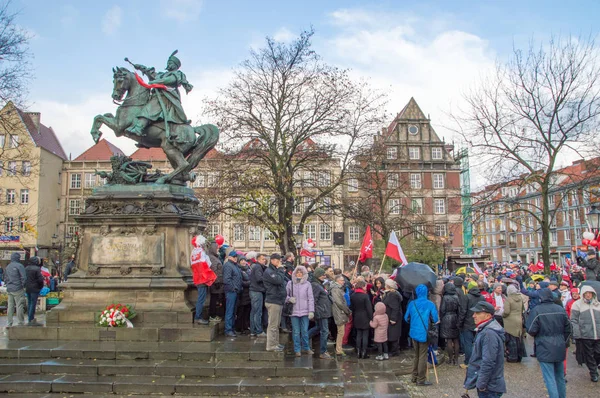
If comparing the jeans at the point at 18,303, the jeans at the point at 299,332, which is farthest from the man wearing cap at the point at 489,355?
the jeans at the point at 18,303

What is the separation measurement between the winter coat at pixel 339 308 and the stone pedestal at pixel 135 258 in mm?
2838

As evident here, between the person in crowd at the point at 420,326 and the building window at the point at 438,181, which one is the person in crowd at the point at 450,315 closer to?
the person in crowd at the point at 420,326

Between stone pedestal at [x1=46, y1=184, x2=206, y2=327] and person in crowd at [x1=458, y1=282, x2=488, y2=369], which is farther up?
stone pedestal at [x1=46, y1=184, x2=206, y2=327]

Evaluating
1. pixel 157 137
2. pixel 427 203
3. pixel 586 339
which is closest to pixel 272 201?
pixel 157 137

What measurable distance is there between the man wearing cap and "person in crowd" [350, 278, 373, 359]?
4724 mm

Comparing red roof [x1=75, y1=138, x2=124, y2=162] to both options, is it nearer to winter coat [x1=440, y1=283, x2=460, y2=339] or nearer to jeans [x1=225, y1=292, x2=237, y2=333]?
jeans [x1=225, y1=292, x2=237, y2=333]

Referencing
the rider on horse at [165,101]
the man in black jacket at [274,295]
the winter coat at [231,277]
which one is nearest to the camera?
the man in black jacket at [274,295]

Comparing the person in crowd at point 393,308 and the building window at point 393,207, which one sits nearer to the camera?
the person in crowd at point 393,308

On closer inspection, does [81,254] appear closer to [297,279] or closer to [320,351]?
[297,279]

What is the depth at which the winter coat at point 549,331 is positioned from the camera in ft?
22.0

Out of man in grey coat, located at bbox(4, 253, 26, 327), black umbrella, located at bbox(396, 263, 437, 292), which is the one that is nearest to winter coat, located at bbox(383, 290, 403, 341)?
black umbrella, located at bbox(396, 263, 437, 292)

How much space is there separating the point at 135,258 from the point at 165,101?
11.6 feet

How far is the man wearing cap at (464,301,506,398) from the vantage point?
5363 mm

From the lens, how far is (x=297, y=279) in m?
9.56
